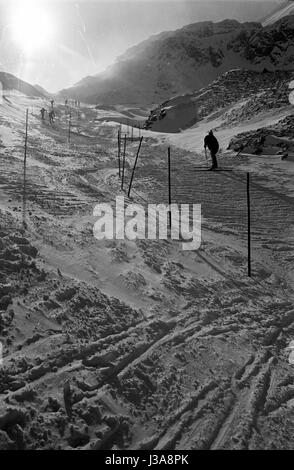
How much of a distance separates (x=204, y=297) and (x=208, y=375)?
247 centimetres

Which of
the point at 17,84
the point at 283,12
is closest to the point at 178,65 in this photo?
the point at 283,12

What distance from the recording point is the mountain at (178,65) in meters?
133

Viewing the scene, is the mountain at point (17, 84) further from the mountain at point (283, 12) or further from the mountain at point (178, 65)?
the mountain at point (283, 12)

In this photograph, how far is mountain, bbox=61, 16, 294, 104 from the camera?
5251 inches

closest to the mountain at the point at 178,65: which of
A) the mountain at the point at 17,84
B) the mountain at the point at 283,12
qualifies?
the mountain at the point at 283,12

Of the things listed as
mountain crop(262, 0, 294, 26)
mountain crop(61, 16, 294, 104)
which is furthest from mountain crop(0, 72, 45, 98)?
mountain crop(262, 0, 294, 26)

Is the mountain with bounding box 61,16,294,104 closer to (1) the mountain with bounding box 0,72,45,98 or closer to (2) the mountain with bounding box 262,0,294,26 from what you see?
(2) the mountain with bounding box 262,0,294,26

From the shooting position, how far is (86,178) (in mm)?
17672

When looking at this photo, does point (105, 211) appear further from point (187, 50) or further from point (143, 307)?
point (187, 50)

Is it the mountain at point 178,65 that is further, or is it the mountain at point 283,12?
the mountain at point 283,12

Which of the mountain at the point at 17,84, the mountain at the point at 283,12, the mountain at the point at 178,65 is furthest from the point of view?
the mountain at the point at 283,12

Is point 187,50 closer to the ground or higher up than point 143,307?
higher up

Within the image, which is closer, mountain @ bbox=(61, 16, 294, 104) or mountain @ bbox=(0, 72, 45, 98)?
mountain @ bbox=(0, 72, 45, 98)
